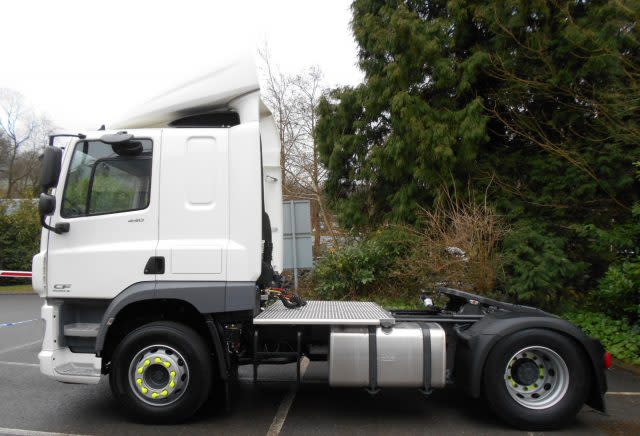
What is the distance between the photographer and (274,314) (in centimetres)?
470

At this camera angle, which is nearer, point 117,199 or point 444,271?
point 117,199

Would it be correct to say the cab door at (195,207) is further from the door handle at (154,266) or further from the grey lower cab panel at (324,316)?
the grey lower cab panel at (324,316)

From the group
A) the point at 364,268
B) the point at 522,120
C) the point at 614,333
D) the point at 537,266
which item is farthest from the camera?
the point at 364,268

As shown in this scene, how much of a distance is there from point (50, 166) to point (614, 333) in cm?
769

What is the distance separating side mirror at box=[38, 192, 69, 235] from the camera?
4285 millimetres

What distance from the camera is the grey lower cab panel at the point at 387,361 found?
4.34 m

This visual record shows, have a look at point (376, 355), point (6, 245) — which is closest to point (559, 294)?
point (376, 355)

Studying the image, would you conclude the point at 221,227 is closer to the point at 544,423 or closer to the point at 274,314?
the point at 274,314

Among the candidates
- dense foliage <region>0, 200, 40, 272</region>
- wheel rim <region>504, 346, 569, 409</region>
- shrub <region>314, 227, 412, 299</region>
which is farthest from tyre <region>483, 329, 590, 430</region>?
dense foliage <region>0, 200, 40, 272</region>

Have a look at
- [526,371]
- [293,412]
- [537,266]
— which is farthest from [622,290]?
[293,412]

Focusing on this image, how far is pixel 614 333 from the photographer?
7355 mm

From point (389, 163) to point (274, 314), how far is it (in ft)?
20.7

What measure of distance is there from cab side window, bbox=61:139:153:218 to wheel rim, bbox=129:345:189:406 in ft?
4.36

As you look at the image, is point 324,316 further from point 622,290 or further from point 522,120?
point 522,120
